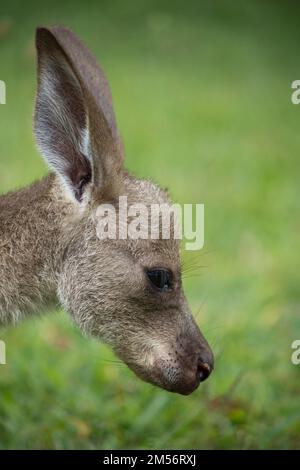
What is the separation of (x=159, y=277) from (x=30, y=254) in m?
0.63

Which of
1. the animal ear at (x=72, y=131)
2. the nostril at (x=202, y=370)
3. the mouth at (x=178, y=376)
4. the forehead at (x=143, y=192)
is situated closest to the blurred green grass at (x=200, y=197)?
the mouth at (x=178, y=376)

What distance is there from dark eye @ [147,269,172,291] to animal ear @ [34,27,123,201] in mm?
449

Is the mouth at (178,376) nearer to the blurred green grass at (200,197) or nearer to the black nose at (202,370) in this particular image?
the black nose at (202,370)

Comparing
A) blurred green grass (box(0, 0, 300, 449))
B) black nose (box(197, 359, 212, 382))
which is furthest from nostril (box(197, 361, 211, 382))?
blurred green grass (box(0, 0, 300, 449))

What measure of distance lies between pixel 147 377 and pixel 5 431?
130 cm

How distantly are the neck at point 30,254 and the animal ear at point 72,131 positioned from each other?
17cm

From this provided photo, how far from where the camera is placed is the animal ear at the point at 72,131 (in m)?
3.89

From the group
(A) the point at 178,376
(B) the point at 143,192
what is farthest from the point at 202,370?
(B) the point at 143,192

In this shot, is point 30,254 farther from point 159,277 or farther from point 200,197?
point 200,197
